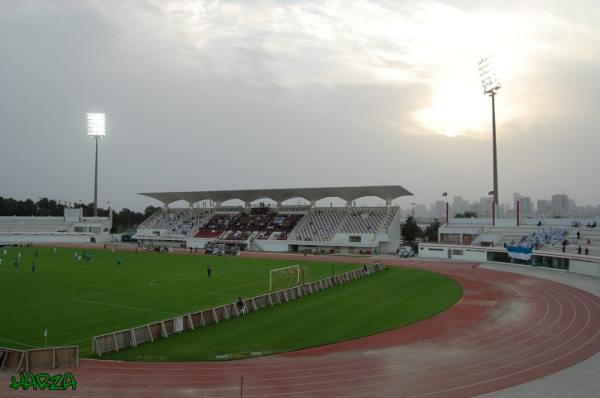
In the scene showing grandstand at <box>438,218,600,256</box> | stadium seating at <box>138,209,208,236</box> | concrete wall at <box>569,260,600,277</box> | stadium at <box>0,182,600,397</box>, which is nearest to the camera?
stadium at <box>0,182,600,397</box>

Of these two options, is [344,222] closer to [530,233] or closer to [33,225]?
[530,233]

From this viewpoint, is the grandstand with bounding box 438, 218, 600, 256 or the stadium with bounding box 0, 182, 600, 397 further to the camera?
the grandstand with bounding box 438, 218, 600, 256

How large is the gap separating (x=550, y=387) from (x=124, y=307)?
20134mm

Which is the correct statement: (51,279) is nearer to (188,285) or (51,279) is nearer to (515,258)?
(188,285)

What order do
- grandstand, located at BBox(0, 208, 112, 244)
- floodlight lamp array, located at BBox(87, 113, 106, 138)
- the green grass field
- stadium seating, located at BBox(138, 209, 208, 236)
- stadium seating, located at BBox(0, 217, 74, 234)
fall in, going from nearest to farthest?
the green grass field
stadium seating, located at BBox(138, 209, 208, 236)
floodlight lamp array, located at BBox(87, 113, 106, 138)
grandstand, located at BBox(0, 208, 112, 244)
stadium seating, located at BBox(0, 217, 74, 234)

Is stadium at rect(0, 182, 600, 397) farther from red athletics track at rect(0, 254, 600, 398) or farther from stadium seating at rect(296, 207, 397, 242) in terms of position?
stadium seating at rect(296, 207, 397, 242)

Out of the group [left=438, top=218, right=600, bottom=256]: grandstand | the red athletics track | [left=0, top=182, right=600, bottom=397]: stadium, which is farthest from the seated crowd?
the red athletics track

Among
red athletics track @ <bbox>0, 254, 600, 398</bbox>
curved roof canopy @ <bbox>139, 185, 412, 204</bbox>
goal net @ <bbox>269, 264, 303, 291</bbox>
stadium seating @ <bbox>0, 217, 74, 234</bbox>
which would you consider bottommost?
red athletics track @ <bbox>0, 254, 600, 398</bbox>

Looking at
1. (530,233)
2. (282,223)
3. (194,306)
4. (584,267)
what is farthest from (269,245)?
(194,306)

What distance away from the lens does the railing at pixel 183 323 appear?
17.2m

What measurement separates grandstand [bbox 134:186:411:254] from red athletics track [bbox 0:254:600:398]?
40431 mm

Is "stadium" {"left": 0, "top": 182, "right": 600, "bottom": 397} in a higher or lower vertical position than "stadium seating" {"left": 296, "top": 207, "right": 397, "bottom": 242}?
lower

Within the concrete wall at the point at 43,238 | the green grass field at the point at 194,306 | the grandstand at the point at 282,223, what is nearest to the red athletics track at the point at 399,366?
the green grass field at the point at 194,306

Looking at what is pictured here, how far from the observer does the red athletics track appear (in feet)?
44.9
